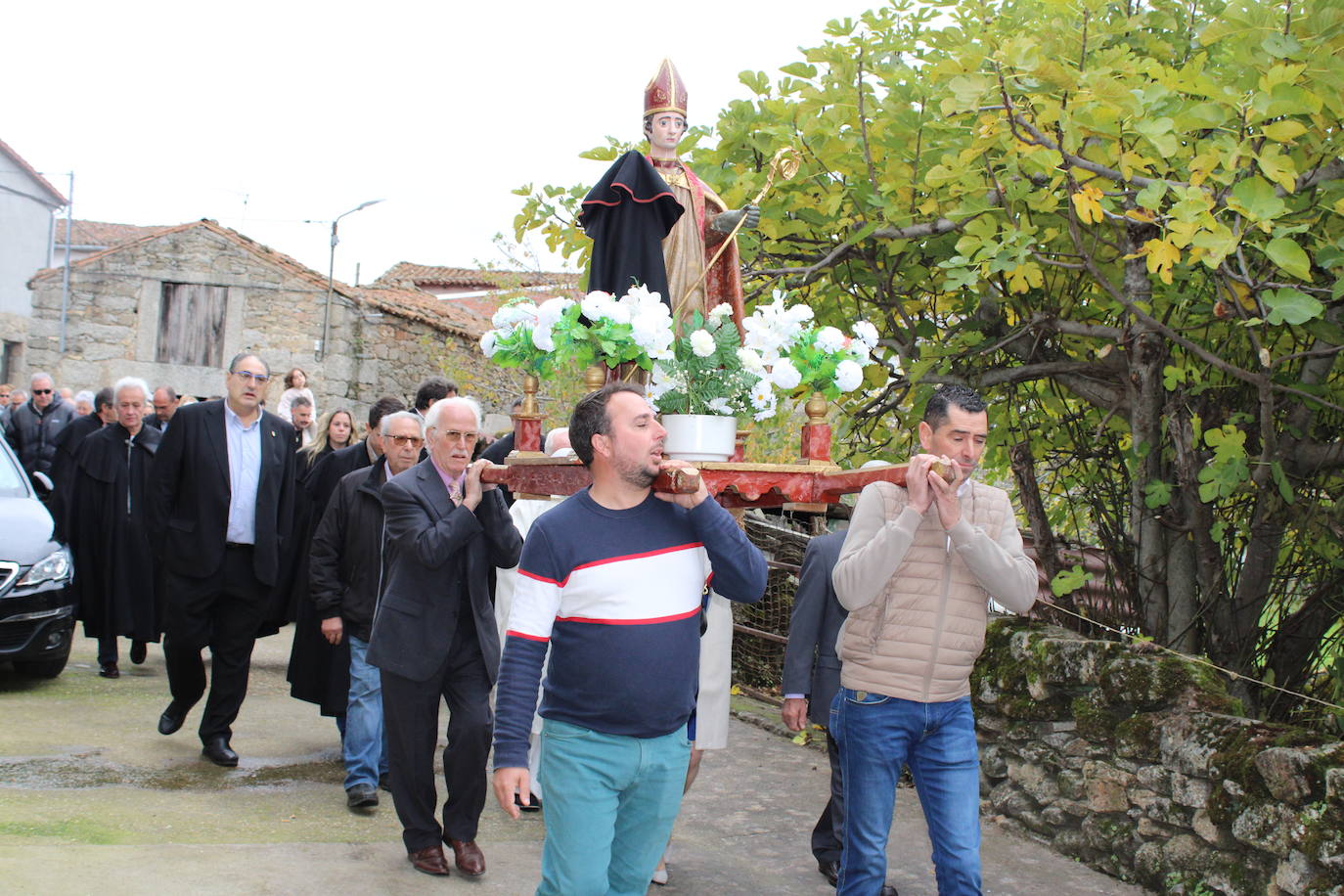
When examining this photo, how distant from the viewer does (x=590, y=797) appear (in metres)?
3.47

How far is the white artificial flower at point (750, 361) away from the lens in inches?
184

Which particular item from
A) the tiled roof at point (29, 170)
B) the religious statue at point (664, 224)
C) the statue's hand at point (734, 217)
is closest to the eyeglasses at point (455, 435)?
the religious statue at point (664, 224)

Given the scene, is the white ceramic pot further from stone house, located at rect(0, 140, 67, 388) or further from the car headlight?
stone house, located at rect(0, 140, 67, 388)

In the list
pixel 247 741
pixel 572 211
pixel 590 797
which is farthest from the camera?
pixel 572 211

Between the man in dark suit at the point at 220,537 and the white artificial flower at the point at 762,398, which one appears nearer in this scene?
the white artificial flower at the point at 762,398

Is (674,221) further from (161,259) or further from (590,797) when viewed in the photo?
(161,259)

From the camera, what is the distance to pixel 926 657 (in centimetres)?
404

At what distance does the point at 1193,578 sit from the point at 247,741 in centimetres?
548

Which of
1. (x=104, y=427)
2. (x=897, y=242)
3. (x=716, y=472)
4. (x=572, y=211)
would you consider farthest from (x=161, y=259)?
(x=716, y=472)

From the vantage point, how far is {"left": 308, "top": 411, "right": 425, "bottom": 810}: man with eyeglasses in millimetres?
6207

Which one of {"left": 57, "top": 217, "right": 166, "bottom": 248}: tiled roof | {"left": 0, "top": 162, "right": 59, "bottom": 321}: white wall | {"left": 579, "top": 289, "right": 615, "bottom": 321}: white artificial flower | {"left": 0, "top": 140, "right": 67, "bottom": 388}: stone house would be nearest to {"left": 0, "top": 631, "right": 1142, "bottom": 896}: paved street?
{"left": 579, "top": 289, "right": 615, "bottom": 321}: white artificial flower

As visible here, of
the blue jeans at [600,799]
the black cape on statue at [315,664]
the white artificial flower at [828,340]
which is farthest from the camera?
the black cape on statue at [315,664]

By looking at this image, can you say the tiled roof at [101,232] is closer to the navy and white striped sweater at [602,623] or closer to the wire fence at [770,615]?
the wire fence at [770,615]

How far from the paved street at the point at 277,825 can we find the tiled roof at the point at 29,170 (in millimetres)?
35305
